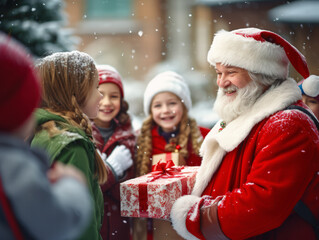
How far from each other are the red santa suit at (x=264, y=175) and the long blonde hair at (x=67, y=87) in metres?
0.71

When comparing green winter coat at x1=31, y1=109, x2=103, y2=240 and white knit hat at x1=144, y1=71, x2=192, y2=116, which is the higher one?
white knit hat at x1=144, y1=71, x2=192, y2=116

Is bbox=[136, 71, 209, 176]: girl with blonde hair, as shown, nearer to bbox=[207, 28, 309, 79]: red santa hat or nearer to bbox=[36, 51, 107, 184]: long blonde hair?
bbox=[207, 28, 309, 79]: red santa hat

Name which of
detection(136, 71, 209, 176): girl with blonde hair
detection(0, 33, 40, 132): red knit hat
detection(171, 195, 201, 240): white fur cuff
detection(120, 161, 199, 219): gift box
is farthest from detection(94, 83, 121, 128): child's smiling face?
detection(0, 33, 40, 132): red knit hat

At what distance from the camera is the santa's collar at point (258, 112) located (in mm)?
2177

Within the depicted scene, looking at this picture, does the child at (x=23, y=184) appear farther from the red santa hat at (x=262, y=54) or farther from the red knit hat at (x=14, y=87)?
the red santa hat at (x=262, y=54)

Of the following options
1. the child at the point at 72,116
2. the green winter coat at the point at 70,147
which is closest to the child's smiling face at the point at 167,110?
the child at the point at 72,116

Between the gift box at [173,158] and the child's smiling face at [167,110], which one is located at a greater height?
the child's smiling face at [167,110]

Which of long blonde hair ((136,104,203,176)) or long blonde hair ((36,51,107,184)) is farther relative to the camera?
long blonde hair ((136,104,203,176))

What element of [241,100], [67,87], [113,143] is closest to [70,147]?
[67,87]

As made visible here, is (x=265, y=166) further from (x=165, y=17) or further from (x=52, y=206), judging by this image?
(x=165, y=17)

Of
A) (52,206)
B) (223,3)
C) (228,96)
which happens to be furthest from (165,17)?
(52,206)

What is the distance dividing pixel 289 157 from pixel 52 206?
4.57 ft

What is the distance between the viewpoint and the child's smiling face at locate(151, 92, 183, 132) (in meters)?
3.68

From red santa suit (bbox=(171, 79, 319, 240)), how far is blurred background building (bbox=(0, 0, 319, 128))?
8.91m
